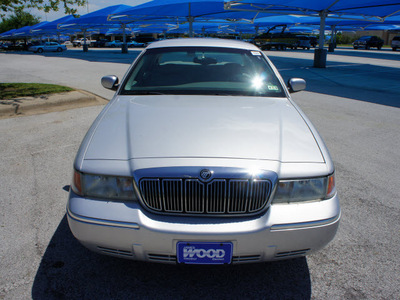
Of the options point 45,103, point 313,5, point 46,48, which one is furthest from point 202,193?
point 46,48

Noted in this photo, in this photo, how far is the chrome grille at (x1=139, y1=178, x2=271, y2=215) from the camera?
6.35ft

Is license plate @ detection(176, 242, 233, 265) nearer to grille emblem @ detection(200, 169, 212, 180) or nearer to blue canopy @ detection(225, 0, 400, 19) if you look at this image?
grille emblem @ detection(200, 169, 212, 180)

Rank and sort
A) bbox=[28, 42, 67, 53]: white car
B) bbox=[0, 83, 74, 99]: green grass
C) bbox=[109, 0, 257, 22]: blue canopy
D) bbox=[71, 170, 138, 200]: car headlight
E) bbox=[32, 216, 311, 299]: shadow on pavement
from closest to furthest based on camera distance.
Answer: bbox=[71, 170, 138, 200]: car headlight → bbox=[32, 216, 311, 299]: shadow on pavement → bbox=[0, 83, 74, 99]: green grass → bbox=[109, 0, 257, 22]: blue canopy → bbox=[28, 42, 67, 53]: white car

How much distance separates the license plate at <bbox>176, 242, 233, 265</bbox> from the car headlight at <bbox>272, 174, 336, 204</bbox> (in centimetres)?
43

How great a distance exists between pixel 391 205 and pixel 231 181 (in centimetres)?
229

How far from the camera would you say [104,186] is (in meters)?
2.06

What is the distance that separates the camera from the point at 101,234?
1956mm

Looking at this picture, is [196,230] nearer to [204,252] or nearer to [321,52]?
[204,252]

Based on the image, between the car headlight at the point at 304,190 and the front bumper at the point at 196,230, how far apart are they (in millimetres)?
52

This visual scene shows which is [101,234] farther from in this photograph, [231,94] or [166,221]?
[231,94]

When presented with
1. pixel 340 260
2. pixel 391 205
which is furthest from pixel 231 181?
pixel 391 205

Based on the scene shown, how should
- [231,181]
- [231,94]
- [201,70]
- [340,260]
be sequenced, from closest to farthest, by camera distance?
[231,181], [340,260], [231,94], [201,70]

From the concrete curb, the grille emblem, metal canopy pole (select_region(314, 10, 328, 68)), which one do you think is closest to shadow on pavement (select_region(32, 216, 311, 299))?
the grille emblem

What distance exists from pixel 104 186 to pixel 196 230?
651mm
